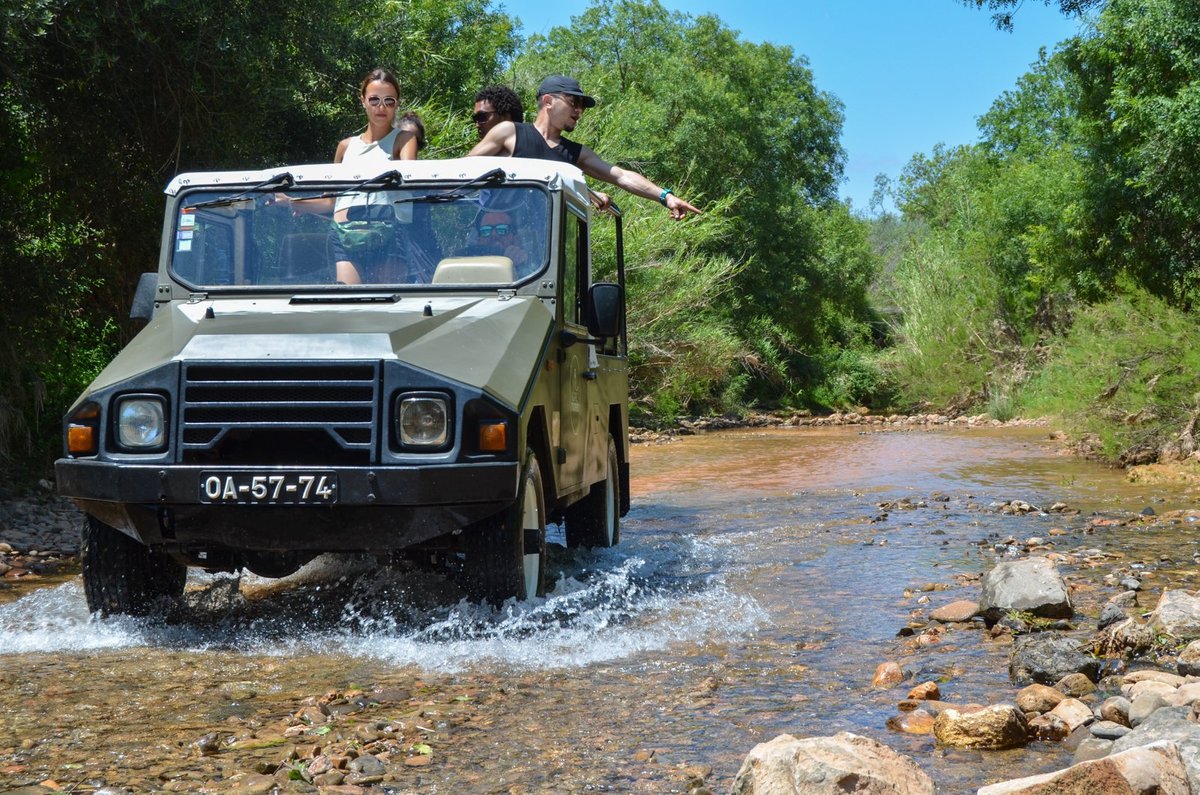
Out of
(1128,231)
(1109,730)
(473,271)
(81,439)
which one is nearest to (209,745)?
(81,439)

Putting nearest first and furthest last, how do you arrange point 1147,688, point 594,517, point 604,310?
point 1147,688 < point 604,310 < point 594,517

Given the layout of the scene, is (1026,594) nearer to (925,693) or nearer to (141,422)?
(925,693)

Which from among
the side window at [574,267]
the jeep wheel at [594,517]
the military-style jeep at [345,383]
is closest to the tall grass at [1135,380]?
the jeep wheel at [594,517]

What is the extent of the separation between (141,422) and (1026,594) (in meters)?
4.31

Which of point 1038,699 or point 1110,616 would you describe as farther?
point 1110,616

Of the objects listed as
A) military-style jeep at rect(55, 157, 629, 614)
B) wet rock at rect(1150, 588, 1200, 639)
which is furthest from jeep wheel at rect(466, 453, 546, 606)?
wet rock at rect(1150, 588, 1200, 639)

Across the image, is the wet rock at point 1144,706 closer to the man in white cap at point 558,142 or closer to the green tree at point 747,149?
the man in white cap at point 558,142

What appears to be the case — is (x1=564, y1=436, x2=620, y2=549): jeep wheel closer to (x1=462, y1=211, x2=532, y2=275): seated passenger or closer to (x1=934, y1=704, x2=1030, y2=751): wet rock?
(x1=462, y1=211, x2=532, y2=275): seated passenger

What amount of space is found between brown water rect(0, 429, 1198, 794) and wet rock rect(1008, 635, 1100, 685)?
0.11 metres

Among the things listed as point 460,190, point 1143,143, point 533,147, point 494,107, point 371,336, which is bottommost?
point 371,336

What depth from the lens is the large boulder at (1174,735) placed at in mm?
3645

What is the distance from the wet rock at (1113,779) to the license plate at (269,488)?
10.3 feet

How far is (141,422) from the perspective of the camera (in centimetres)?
581

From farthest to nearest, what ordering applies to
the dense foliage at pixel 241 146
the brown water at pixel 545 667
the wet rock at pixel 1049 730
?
the dense foliage at pixel 241 146 → the wet rock at pixel 1049 730 → the brown water at pixel 545 667
